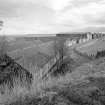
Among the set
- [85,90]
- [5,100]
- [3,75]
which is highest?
[85,90]

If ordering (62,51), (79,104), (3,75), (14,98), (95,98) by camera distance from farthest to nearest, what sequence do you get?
1. (62,51)
2. (3,75)
3. (14,98)
4. (95,98)
5. (79,104)

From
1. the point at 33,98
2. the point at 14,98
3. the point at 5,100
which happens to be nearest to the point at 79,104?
the point at 33,98

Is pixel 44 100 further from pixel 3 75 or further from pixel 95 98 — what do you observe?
pixel 3 75

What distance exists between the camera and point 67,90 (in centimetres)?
359

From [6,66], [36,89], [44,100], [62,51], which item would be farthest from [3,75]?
[62,51]

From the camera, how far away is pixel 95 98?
121 inches

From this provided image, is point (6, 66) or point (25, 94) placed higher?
point (25, 94)

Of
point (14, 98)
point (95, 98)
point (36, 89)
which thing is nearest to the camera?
point (95, 98)

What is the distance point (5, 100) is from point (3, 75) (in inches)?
333

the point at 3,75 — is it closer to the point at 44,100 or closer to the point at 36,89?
the point at 36,89

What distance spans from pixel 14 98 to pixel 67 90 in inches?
58.7

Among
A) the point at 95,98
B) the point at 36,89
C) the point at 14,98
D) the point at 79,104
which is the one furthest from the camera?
the point at 36,89

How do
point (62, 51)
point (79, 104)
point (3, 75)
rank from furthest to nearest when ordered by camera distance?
point (62, 51) → point (3, 75) → point (79, 104)

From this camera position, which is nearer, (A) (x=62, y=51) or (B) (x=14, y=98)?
(B) (x=14, y=98)
